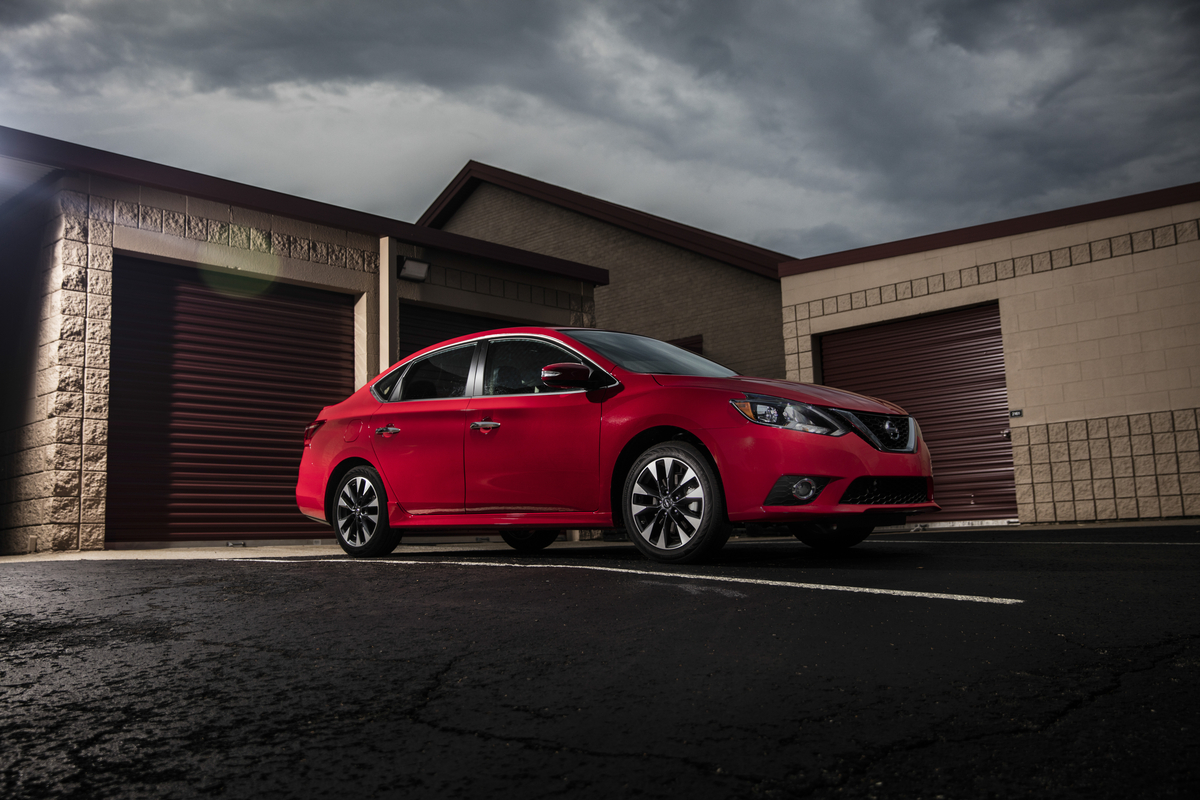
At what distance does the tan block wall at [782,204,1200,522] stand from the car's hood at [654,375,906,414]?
833 centimetres

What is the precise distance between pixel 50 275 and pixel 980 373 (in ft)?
40.3

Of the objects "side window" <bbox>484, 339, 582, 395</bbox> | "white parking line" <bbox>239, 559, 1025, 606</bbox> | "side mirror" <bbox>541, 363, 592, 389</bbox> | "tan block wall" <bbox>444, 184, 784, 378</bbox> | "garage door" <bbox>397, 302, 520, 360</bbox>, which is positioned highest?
"tan block wall" <bbox>444, 184, 784, 378</bbox>

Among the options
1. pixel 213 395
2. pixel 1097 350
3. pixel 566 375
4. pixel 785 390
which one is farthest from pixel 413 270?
pixel 1097 350

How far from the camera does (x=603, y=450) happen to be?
622cm

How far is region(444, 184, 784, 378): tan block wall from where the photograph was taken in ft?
66.1

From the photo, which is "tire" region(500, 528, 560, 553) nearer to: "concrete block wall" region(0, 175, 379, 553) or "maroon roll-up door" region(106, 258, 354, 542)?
"maroon roll-up door" region(106, 258, 354, 542)

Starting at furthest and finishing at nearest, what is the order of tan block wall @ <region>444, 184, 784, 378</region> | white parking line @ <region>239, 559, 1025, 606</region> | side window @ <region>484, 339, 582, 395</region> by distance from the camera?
tan block wall @ <region>444, 184, 784, 378</region> → side window @ <region>484, 339, 582, 395</region> → white parking line @ <region>239, 559, 1025, 606</region>

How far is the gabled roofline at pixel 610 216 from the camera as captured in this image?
1984cm

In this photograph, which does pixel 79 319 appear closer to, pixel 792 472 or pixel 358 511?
pixel 358 511

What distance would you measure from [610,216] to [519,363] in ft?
51.5

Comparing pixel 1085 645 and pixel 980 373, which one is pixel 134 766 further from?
pixel 980 373

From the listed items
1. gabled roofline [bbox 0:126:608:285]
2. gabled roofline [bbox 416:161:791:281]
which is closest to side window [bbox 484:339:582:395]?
gabled roofline [bbox 0:126:608:285]

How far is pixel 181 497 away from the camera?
10.6 metres

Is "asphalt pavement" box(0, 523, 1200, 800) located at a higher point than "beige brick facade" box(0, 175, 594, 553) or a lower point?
lower
